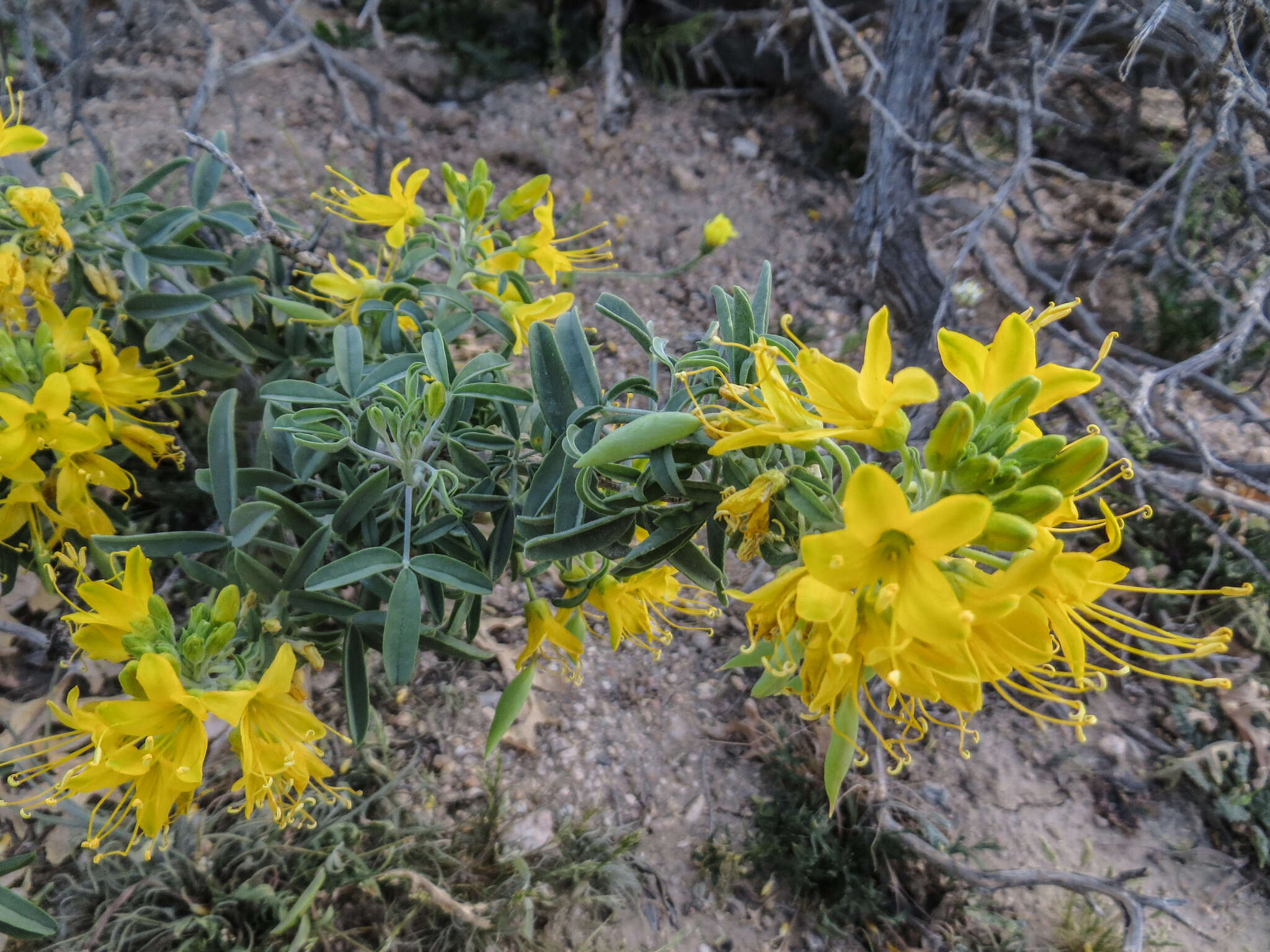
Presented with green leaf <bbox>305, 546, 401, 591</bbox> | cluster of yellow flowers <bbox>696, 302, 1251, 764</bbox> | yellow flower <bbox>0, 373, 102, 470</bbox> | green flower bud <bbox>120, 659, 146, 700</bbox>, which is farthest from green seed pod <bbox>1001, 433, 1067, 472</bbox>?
yellow flower <bbox>0, 373, 102, 470</bbox>

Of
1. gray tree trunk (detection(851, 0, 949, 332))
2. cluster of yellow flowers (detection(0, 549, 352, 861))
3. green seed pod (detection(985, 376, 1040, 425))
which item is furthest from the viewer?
gray tree trunk (detection(851, 0, 949, 332))

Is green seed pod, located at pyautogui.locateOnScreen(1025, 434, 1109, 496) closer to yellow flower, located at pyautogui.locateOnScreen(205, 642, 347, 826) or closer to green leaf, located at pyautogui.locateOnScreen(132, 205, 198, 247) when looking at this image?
yellow flower, located at pyautogui.locateOnScreen(205, 642, 347, 826)

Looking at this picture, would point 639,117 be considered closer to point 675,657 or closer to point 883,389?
point 675,657

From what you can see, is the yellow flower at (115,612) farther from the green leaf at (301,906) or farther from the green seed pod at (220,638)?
the green leaf at (301,906)

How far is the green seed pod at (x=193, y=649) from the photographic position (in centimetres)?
96

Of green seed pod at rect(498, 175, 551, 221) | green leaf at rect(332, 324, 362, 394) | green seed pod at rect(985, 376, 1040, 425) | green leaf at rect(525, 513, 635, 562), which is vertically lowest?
green leaf at rect(525, 513, 635, 562)

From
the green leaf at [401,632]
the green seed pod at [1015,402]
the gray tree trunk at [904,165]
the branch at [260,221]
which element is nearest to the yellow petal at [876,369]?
the green seed pod at [1015,402]

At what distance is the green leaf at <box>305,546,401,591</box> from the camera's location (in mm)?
953

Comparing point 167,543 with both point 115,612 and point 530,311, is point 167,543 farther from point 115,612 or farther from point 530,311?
point 530,311

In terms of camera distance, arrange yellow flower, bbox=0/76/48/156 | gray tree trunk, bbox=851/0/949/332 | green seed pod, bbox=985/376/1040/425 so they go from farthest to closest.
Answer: gray tree trunk, bbox=851/0/949/332, yellow flower, bbox=0/76/48/156, green seed pod, bbox=985/376/1040/425

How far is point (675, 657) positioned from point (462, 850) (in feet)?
2.14

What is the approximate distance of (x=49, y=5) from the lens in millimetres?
2773

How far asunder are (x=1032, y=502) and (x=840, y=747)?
0.34 meters

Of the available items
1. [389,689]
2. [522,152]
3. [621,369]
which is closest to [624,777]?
[389,689]
